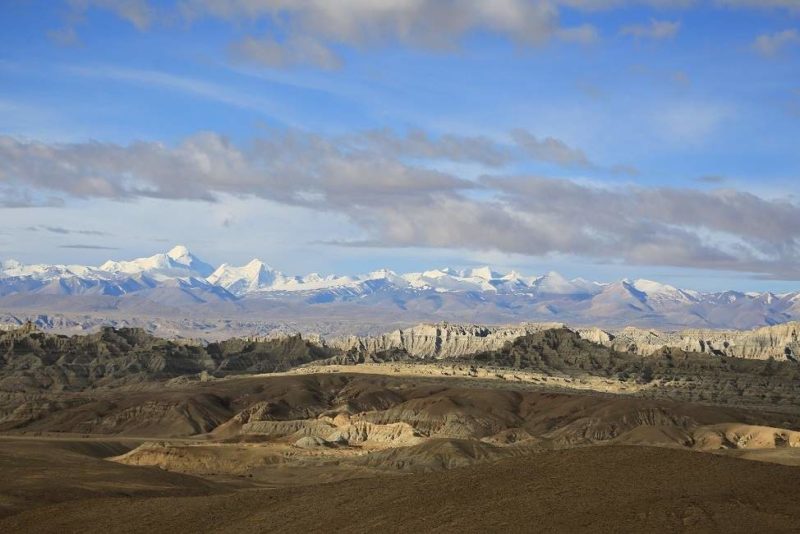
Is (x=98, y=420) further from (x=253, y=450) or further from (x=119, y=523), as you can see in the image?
(x=119, y=523)

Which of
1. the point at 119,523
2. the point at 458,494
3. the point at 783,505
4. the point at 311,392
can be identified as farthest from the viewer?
the point at 311,392

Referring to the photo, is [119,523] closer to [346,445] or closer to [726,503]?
[726,503]

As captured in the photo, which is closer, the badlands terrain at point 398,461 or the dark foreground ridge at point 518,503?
the dark foreground ridge at point 518,503

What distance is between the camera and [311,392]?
198 meters

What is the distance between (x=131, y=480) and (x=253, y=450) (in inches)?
2065

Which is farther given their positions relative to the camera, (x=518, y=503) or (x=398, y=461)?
(x=398, y=461)

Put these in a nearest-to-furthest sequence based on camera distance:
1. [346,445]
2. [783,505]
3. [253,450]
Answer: [783,505]
[253,450]
[346,445]

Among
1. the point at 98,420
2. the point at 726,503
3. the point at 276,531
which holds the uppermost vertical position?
the point at 726,503

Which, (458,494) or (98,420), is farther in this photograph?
(98,420)

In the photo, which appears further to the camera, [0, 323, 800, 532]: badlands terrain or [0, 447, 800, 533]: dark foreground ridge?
[0, 323, 800, 532]: badlands terrain

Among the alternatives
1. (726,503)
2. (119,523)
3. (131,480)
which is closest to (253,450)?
(131,480)

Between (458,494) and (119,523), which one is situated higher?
(458,494)

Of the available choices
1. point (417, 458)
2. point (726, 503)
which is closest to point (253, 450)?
point (417, 458)

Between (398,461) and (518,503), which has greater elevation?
(518,503)
